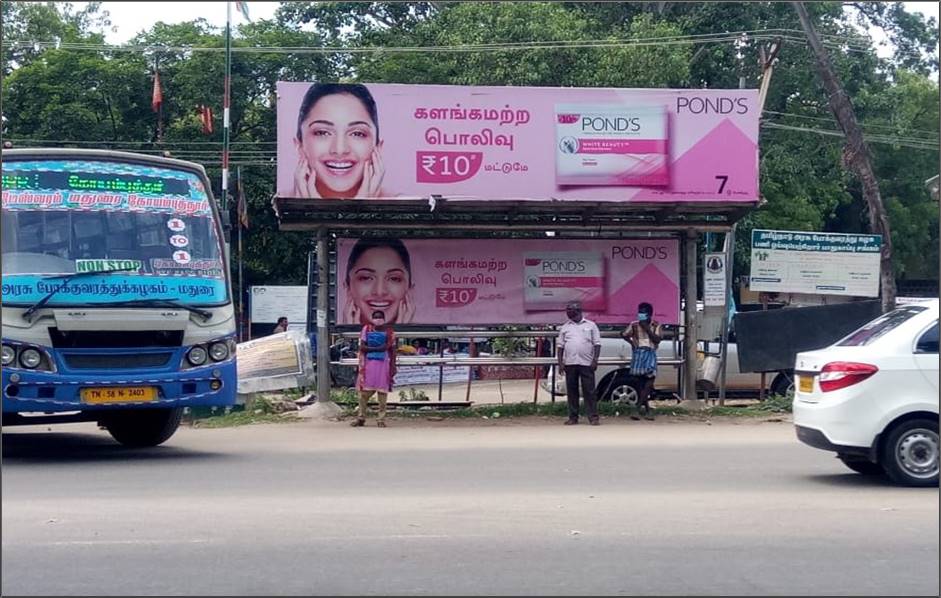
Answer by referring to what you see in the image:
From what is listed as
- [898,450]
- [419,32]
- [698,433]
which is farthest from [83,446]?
[419,32]

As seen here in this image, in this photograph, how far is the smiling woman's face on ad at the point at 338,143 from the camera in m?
16.0

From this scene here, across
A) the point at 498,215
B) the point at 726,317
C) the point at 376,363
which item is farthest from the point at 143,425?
the point at 726,317

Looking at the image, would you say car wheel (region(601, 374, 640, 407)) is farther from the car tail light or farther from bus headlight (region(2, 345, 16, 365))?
bus headlight (region(2, 345, 16, 365))

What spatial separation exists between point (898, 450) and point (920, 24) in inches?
1047

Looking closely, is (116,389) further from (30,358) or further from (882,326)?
(882,326)

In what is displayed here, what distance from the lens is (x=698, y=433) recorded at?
1519cm

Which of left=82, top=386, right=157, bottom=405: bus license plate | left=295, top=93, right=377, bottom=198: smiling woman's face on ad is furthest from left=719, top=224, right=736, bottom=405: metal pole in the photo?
left=82, top=386, right=157, bottom=405: bus license plate

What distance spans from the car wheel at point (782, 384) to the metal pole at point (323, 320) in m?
7.29

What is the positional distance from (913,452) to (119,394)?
7338 mm

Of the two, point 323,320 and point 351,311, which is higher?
point 351,311

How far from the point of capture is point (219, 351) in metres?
12.1

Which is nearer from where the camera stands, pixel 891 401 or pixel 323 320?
pixel 891 401

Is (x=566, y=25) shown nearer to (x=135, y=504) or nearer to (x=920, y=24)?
(x=920, y=24)

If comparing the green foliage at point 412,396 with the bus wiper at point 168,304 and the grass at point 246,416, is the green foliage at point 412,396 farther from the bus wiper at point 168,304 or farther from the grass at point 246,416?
the bus wiper at point 168,304
